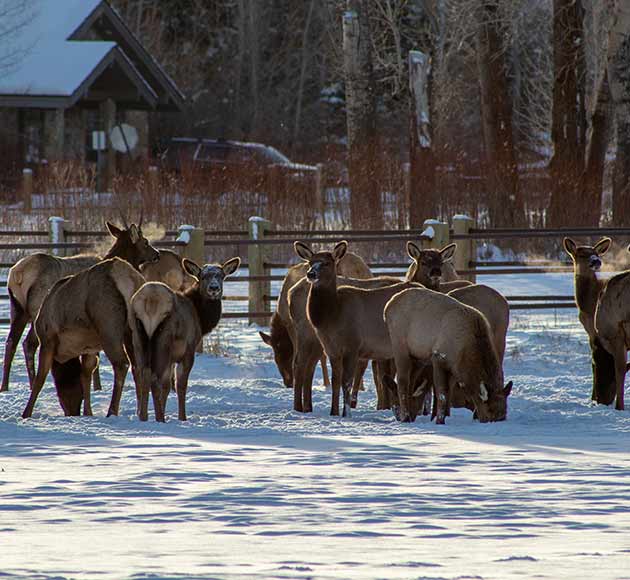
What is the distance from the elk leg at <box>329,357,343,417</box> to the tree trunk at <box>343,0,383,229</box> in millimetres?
13641

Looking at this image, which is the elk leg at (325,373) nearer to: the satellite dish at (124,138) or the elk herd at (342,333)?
the elk herd at (342,333)

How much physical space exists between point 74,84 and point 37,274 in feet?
90.1

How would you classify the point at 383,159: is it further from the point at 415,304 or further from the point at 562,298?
the point at 415,304

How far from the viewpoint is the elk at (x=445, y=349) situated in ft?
37.5

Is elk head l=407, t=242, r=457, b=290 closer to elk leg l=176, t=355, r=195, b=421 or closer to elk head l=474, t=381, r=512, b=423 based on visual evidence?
elk head l=474, t=381, r=512, b=423

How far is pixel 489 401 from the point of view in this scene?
11547 mm

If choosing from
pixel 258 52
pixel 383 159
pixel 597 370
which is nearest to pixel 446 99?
pixel 383 159

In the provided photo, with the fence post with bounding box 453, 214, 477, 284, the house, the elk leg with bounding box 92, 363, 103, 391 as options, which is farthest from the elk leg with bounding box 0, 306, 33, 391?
the house

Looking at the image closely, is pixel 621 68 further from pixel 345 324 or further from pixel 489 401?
pixel 489 401

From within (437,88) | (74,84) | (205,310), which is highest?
(437,88)

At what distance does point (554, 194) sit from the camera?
2536cm

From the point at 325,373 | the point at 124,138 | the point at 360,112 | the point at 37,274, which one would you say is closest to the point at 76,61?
the point at 124,138

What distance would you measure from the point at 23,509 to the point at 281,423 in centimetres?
389

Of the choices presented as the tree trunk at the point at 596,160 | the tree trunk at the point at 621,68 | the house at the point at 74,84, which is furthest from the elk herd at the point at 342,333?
the house at the point at 74,84
